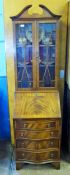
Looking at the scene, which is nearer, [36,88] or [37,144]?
[37,144]

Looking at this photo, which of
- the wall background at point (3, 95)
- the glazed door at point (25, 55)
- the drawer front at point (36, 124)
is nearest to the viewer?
the drawer front at point (36, 124)

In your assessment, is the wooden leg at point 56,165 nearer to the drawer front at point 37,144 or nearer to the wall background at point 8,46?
the drawer front at point 37,144

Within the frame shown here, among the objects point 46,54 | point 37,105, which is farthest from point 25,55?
point 37,105

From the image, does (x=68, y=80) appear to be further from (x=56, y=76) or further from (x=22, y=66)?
(x=22, y=66)

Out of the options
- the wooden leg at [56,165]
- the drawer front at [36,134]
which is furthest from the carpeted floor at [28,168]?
the drawer front at [36,134]

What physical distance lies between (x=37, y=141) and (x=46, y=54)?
1108 mm

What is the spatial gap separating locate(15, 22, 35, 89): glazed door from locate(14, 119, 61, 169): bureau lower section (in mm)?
537

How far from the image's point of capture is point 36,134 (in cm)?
279

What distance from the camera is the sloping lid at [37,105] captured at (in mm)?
2762

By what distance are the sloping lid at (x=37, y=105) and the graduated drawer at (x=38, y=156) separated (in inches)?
19.8

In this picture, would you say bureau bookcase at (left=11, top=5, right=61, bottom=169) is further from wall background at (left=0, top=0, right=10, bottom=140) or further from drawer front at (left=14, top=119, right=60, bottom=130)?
wall background at (left=0, top=0, right=10, bottom=140)

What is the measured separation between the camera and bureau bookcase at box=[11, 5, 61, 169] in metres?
2.77

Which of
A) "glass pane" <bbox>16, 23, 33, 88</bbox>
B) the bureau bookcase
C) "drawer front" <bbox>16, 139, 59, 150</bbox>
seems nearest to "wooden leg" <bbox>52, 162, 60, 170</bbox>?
the bureau bookcase

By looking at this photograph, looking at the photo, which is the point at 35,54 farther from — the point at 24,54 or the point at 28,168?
the point at 28,168
